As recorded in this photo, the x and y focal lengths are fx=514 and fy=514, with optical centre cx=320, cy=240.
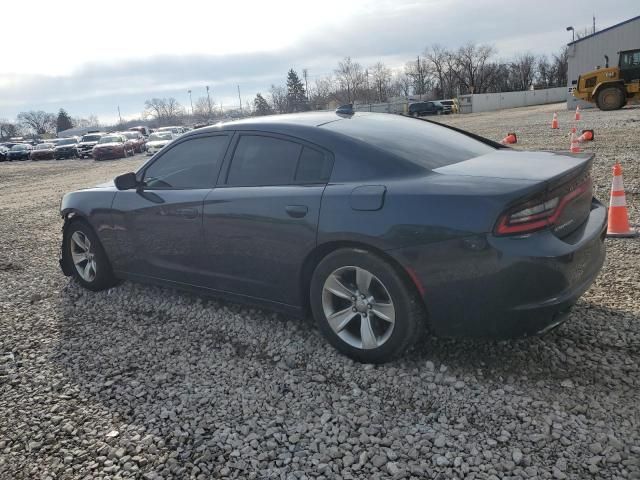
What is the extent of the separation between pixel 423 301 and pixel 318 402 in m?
0.82

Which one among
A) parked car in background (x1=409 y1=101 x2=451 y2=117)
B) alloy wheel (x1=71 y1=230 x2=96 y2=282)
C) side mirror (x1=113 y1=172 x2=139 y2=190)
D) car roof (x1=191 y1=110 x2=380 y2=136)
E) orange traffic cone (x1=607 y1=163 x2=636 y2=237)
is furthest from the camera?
parked car in background (x1=409 y1=101 x2=451 y2=117)

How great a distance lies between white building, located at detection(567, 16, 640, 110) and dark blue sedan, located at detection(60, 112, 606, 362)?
3398 centimetres

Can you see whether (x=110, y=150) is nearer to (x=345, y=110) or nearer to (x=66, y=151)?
(x=66, y=151)

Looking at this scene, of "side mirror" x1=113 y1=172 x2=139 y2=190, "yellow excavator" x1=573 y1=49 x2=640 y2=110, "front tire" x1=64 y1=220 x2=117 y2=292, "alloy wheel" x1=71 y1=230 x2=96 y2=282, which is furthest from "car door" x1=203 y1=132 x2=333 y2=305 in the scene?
"yellow excavator" x1=573 y1=49 x2=640 y2=110

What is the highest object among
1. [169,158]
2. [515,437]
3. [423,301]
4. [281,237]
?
[169,158]

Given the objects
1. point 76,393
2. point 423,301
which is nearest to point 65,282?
point 76,393

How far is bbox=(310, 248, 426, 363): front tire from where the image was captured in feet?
9.69

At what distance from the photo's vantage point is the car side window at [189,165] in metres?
3.95

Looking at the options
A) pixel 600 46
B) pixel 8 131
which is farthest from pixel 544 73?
pixel 8 131

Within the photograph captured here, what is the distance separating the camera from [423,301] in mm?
2936

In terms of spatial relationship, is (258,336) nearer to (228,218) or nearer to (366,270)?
(228,218)

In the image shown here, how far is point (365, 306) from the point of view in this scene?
3.12 meters

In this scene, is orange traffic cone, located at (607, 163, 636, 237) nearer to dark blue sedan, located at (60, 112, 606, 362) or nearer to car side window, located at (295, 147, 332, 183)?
dark blue sedan, located at (60, 112, 606, 362)

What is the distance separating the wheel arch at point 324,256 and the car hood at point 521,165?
62cm
